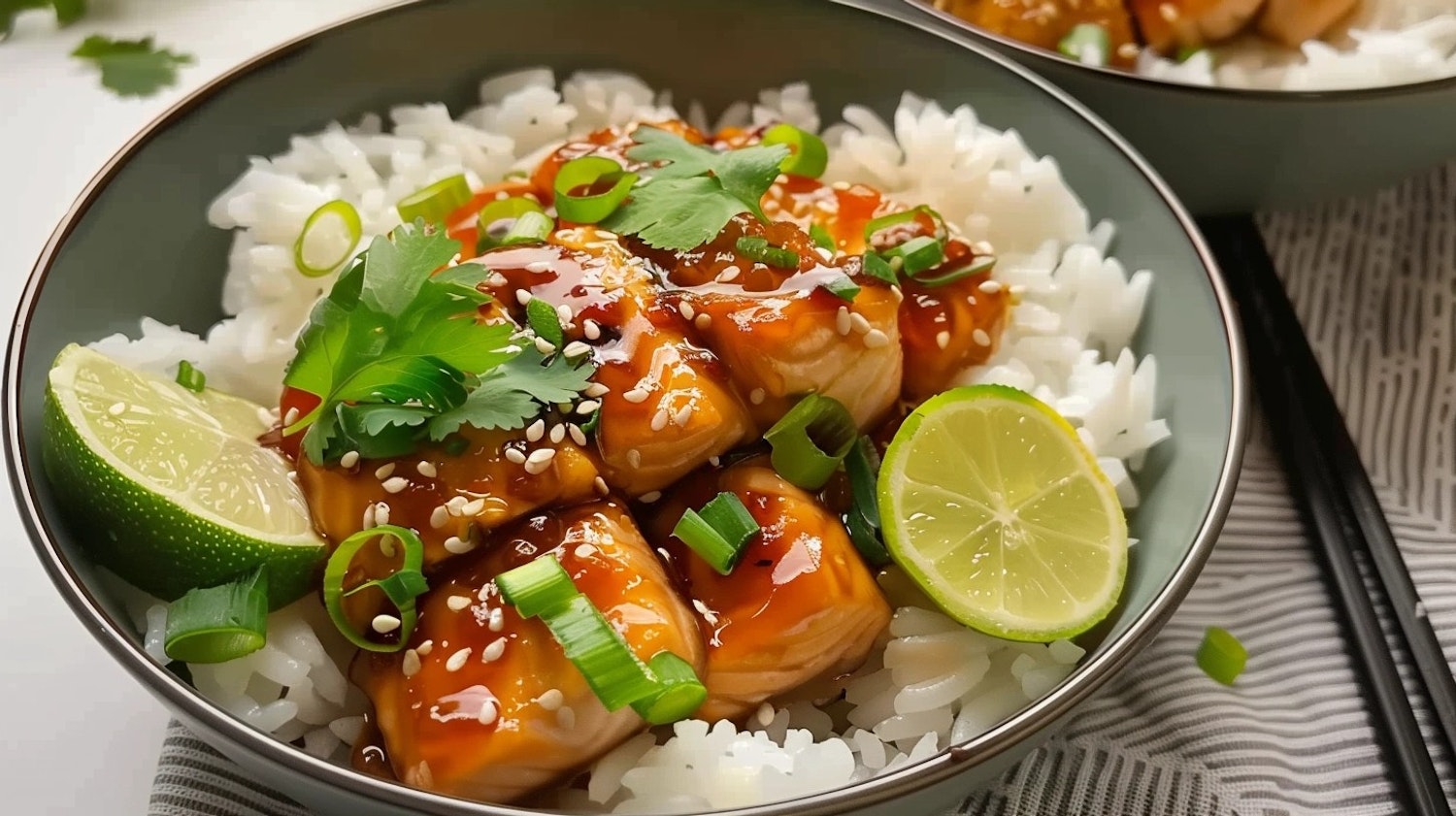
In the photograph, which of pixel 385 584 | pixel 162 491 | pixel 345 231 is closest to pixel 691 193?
pixel 345 231

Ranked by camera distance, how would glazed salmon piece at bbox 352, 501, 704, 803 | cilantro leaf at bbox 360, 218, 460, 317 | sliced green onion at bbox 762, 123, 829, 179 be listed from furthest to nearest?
sliced green onion at bbox 762, 123, 829, 179, cilantro leaf at bbox 360, 218, 460, 317, glazed salmon piece at bbox 352, 501, 704, 803

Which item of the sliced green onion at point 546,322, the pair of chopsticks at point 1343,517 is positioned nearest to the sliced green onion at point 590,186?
the sliced green onion at point 546,322

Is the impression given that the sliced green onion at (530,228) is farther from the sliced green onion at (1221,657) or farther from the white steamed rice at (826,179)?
the sliced green onion at (1221,657)

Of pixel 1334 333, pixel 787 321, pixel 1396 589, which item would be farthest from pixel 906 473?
pixel 1334 333

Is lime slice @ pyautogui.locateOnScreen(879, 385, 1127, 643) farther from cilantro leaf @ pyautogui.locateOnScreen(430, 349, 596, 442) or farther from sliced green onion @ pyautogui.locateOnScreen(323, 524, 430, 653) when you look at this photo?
sliced green onion @ pyautogui.locateOnScreen(323, 524, 430, 653)

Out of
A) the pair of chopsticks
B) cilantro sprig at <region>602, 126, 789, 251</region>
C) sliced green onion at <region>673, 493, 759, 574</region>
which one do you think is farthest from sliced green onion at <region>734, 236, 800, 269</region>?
the pair of chopsticks

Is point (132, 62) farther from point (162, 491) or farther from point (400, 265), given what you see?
point (162, 491)
